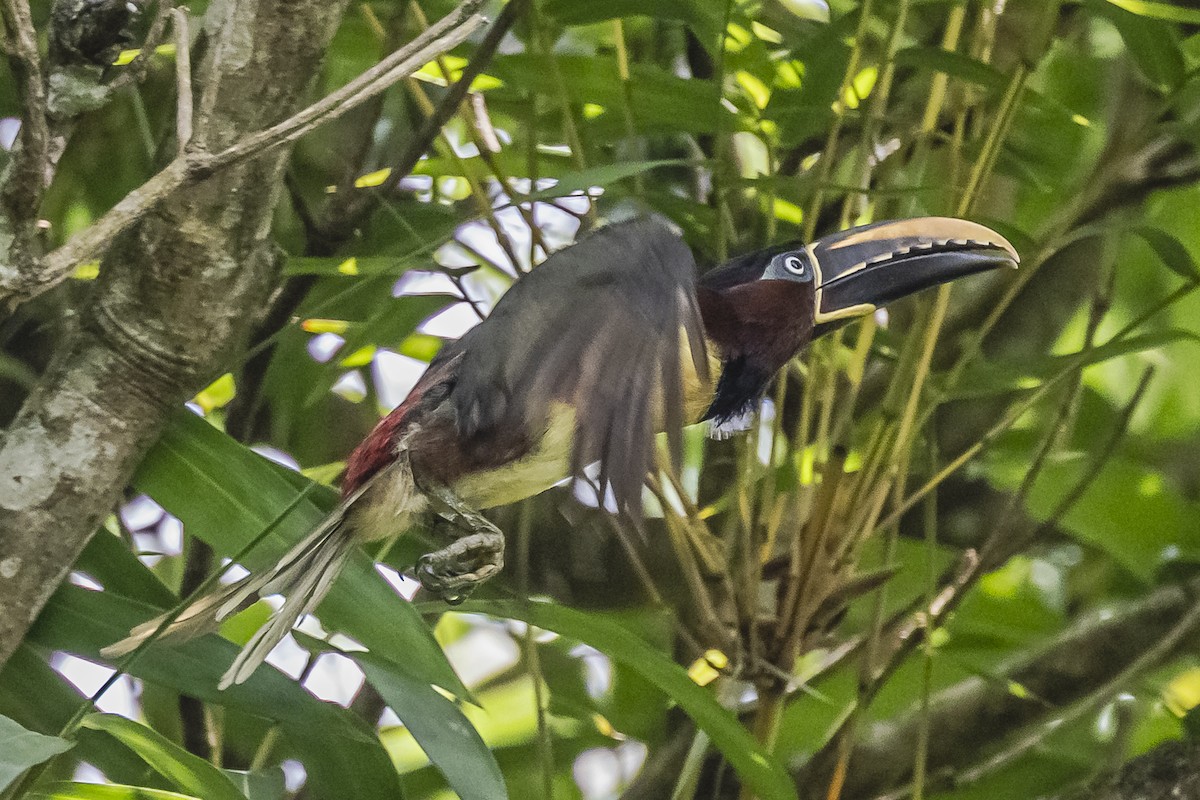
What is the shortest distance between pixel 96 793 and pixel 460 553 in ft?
0.85

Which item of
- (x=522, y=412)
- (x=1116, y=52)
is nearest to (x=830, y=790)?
(x=522, y=412)

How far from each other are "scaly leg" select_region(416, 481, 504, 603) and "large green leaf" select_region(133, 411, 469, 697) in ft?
0.20

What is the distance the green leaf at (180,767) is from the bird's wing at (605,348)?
0.26 metres

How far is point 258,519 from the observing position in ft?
2.92

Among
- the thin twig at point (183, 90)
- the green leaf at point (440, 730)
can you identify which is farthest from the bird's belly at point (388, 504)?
the thin twig at point (183, 90)

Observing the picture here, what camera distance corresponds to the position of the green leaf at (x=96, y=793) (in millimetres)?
789

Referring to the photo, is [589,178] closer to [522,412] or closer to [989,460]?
[522,412]

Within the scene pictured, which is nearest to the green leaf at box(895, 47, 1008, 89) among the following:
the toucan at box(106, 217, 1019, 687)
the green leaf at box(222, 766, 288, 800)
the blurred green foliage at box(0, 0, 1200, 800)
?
the blurred green foliage at box(0, 0, 1200, 800)

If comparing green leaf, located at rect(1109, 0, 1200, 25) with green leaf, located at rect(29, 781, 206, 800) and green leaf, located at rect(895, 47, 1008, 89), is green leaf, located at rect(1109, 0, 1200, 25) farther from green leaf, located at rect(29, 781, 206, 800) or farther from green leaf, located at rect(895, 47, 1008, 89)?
green leaf, located at rect(29, 781, 206, 800)

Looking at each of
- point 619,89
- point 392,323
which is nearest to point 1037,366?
point 619,89

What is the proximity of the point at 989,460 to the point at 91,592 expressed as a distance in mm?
797

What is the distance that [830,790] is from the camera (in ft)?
3.43

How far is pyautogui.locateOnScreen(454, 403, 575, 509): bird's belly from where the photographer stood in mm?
730

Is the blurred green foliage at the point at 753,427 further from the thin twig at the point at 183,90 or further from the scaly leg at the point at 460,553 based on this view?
the thin twig at the point at 183,90
